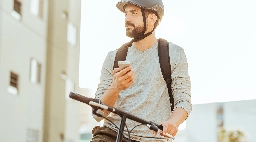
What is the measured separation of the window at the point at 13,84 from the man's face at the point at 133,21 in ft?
42.8

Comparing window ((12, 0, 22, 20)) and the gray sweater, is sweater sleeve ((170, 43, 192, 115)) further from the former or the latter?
window ((12, 0, 22, 20))

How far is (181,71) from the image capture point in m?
3.22

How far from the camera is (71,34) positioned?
21.7m

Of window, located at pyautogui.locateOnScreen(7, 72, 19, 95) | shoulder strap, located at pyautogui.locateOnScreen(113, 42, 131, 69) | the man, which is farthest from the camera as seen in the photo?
window, located at pyautogui.locateOnScreen(7, 72, 19, 95)

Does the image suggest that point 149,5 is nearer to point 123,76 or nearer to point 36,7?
point 123,76

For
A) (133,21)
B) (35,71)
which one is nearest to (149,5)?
(133,21)

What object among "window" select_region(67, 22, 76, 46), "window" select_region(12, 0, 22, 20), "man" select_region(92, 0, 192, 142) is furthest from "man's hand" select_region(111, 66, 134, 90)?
"window" select_region(67, 22, 76, 46)

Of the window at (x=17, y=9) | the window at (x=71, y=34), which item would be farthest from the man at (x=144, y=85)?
the window at (x=71, y=34)

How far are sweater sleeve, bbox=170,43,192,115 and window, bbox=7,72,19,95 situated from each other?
13.1 m

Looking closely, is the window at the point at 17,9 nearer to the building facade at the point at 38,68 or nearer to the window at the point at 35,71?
the building facade at the point at 38,68

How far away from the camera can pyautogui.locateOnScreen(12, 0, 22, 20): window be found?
16.2 meters

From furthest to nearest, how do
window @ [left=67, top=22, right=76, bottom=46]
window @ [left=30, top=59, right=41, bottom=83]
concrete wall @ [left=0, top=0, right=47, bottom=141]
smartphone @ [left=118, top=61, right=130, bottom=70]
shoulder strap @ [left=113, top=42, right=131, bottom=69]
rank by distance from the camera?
window @ [left=67, top=22, right=76, bottom=46] < window @ [left=30, top=59, right=41, bottom=83] < concrete wall @ [left=0, top=0, right=47, bottom=141] < shoulder strap @ [left=113, top=42, right=131, bottom=69] < smartphone @ [left=118, top=61, right=130, bottom=70]

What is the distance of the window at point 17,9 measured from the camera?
53.0 ft

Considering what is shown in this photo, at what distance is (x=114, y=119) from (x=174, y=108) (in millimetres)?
354
